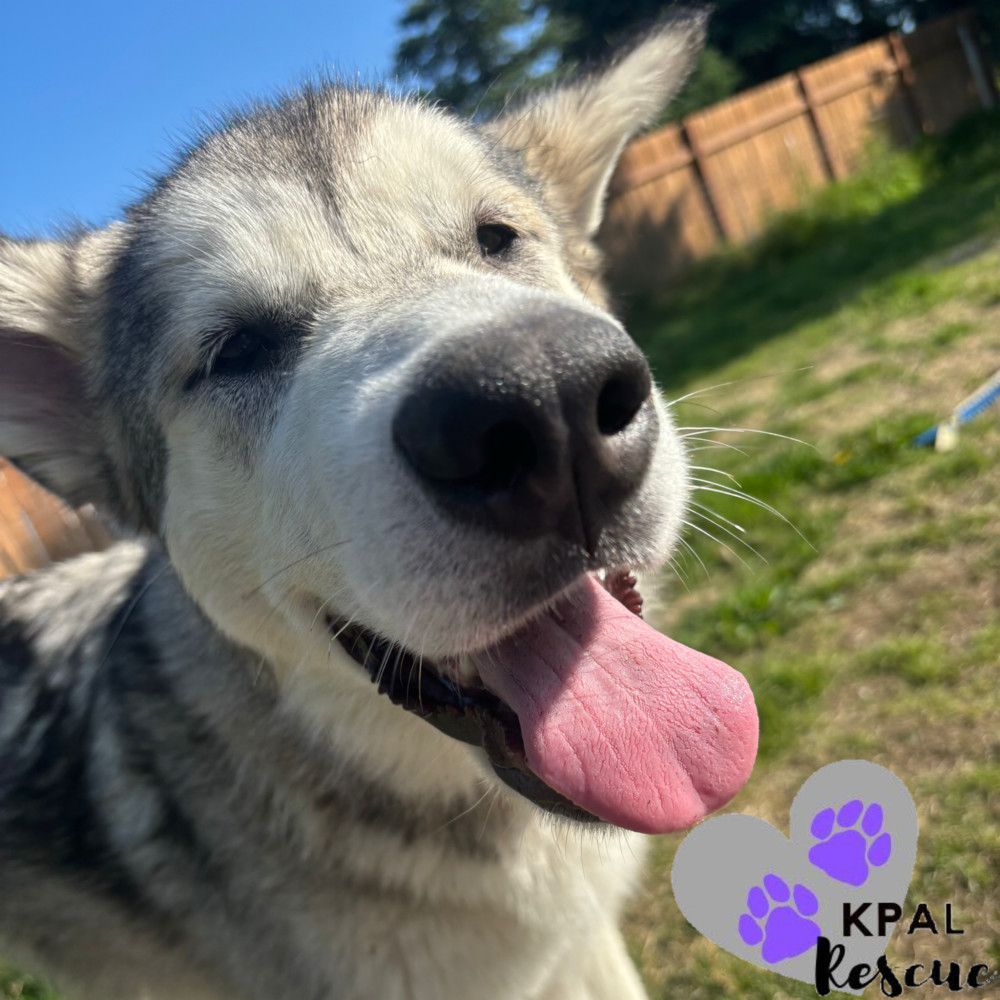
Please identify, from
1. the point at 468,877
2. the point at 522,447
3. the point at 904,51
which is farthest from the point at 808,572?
the point at 904,51

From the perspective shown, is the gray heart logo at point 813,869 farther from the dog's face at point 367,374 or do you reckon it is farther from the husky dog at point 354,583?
the dog's face at point 367,374

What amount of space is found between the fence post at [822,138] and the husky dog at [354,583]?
49.0 ft

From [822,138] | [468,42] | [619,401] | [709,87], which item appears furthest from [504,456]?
[468,42]

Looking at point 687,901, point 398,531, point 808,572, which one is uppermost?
point 398,531

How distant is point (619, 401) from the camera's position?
1445 millimetres

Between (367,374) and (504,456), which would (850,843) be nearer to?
(504,456)

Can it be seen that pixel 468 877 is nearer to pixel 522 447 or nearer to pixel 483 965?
pixel 483 965

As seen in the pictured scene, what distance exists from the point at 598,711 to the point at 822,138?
1669cm

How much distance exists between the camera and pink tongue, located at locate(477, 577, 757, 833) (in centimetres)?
167

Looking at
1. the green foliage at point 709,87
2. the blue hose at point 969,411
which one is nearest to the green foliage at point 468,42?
the green foliage at point 709,87

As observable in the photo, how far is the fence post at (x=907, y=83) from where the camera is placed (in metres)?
16.7

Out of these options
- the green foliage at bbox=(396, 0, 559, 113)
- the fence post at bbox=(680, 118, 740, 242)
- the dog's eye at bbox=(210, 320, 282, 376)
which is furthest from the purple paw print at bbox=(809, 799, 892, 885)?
the green foliage at bbox=(396, 0, 559, 113)

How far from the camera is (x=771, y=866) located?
214 cm

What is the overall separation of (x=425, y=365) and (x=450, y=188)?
935 mm
